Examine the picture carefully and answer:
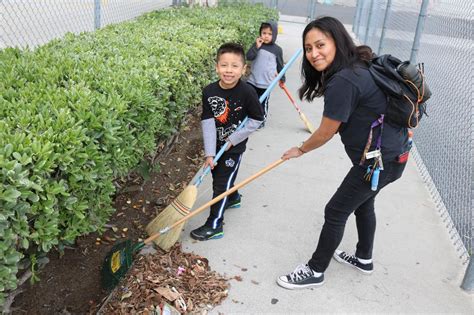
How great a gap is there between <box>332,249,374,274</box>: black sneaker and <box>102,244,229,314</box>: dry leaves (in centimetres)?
86

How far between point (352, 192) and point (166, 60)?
1.96 m

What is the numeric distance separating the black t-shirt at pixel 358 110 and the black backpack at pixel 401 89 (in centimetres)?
4

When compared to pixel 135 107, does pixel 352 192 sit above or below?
below

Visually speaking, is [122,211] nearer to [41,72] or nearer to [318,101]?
[41,72]

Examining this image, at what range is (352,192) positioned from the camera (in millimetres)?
2715

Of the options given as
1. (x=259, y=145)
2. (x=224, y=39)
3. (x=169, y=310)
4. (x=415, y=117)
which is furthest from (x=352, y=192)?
(x=224, y=39)

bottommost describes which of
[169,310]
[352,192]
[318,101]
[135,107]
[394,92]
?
[318,101]

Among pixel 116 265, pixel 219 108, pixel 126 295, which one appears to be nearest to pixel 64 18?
pixel 219 108

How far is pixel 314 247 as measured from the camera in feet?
11.4

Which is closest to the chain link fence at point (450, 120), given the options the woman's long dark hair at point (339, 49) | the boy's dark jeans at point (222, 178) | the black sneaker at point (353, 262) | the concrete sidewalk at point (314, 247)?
the concrete sidewalk at point (314, 247)

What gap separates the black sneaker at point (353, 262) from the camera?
3.20 meters

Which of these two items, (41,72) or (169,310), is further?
(41,72)

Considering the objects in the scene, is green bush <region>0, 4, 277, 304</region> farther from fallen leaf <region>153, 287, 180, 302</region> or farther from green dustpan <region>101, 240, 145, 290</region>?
fallen leaf <region>153, 287, 180, 302</region>

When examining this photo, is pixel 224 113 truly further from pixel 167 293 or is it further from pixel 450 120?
pixel 450 120
